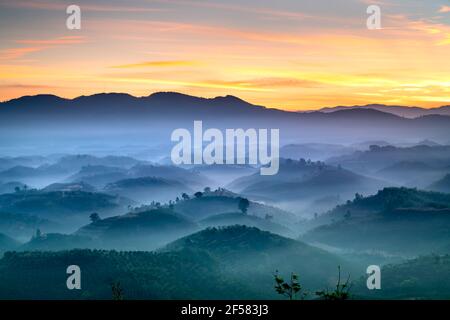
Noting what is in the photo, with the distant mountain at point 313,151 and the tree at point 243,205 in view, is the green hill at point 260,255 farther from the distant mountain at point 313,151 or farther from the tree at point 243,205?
the distant mountain at point 313,151

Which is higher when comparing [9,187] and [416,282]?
[9,187]

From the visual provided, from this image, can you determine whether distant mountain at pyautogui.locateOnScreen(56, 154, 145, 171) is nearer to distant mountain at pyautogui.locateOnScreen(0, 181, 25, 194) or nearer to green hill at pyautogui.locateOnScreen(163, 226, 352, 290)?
distant mountain at pyautogui.locateOnScreen(0, 181, 25, 194)

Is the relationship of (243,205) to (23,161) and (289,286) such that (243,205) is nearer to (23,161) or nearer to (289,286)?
(23,161)

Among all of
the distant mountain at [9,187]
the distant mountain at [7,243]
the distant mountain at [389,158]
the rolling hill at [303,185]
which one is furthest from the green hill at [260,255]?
the distant mountain at [389,158]

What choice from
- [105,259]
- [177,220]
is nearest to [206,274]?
[105,259]

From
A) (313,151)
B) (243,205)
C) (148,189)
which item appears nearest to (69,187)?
(148,189)
